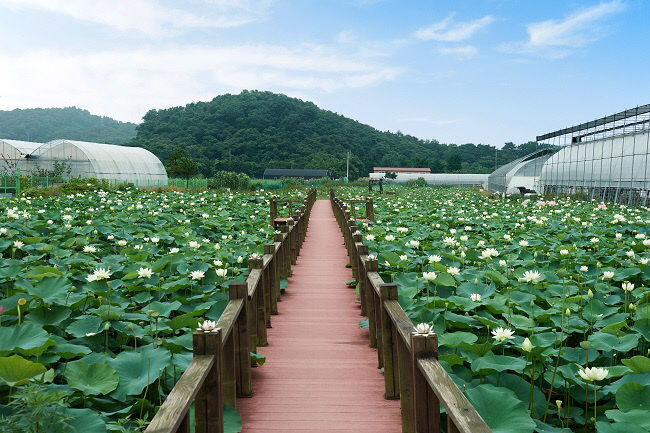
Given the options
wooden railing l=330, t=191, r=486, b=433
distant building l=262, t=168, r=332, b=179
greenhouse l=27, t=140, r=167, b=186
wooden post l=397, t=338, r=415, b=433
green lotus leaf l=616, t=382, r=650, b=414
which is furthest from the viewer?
distant building l=262, t=168, r=332, b=179

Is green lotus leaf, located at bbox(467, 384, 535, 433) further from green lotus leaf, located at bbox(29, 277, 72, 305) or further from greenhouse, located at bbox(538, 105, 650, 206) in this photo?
greenhouse, located at bbox(538, 105, 650, 206)

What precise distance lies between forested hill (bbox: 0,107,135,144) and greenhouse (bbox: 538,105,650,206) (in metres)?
46.1

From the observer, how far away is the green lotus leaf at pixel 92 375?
2.04m

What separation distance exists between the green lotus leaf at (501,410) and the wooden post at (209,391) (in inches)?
36.6

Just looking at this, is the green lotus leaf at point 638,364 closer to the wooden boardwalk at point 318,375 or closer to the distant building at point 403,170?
the wooden boardwalk at point 318,375

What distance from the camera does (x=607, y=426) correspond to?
5.81 ft

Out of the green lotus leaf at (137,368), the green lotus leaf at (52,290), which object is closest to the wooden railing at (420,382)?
the green lotus leaf at (137,368)

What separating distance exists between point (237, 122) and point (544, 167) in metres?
43.2

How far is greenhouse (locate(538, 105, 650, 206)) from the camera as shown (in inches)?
631

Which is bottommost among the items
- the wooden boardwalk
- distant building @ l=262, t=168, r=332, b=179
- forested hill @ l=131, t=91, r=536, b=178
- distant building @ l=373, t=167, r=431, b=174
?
the wooden boardwalk

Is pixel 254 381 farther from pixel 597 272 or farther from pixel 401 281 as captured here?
pixel 597 272

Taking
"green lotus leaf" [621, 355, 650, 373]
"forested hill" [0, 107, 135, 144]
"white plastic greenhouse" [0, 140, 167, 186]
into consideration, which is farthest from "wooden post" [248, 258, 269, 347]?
"forested hill" [0, 107, 135, 144]

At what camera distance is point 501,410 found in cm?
178

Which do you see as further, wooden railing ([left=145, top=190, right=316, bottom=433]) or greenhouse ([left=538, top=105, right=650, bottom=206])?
Answer: greenhouse ([left=538, top=105, right=650, bottom=206])
